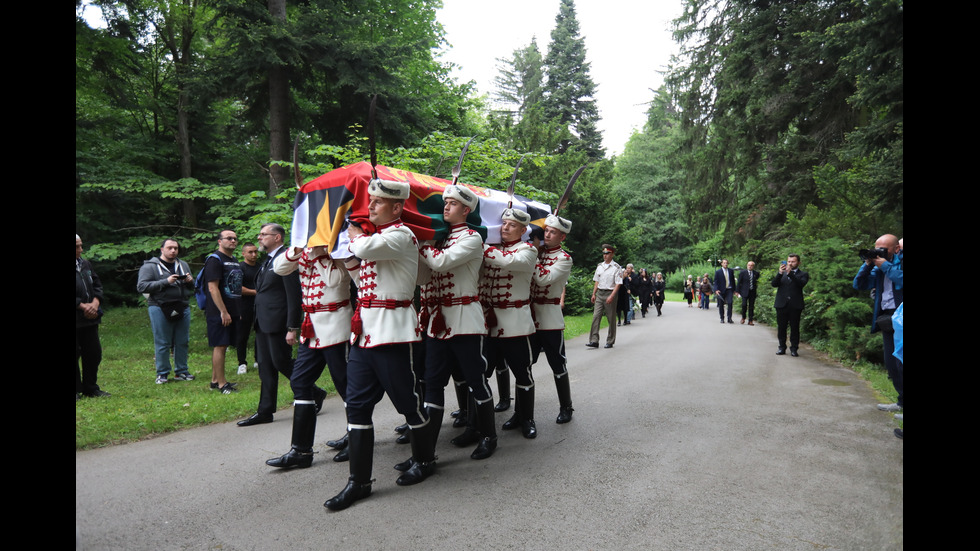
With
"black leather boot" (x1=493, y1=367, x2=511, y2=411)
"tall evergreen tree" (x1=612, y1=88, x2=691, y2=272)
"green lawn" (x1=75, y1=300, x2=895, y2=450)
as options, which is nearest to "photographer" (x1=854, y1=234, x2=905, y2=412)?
"green lawn" (x1=75, y1=300, x2=895, y2=450)

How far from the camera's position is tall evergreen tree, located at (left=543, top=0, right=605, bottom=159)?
4162 centimetres

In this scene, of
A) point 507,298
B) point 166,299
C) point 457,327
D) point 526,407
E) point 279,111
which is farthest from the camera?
point 279,111

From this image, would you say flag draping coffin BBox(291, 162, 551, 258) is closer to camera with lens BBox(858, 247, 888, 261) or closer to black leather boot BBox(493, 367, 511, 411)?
black leather boot BBox(493, 367, 511, 411)

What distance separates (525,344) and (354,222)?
2.21 m

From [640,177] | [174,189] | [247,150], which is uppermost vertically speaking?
[640,177]

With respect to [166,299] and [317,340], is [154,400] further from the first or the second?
[317,340]

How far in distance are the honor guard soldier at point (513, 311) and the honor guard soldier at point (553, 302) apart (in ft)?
1.57

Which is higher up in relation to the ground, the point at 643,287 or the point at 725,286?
the point at 725,286

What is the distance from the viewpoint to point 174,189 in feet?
37.6

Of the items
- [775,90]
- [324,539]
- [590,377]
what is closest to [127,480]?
[324,539]

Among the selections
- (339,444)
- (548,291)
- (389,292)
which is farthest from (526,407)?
(389,292)

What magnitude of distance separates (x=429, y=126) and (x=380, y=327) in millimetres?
10045

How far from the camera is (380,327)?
13.2ft

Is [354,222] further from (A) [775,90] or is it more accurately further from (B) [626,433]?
(A) [775,90]
